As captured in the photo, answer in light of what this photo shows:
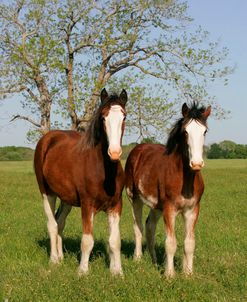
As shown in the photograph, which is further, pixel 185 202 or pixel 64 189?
pixel 64 189

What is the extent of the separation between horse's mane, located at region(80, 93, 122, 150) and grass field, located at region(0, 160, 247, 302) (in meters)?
1.73

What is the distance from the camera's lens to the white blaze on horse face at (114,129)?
21.2 feet

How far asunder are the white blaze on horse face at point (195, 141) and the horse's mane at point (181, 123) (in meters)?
0.10

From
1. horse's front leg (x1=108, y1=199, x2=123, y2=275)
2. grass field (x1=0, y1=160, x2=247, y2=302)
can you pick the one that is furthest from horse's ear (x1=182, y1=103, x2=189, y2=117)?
grass field (x1=0, y1=160, x2=247, y2=302)

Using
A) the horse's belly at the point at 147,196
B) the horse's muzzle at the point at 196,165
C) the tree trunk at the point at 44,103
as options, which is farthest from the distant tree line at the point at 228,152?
the horse's muzzle at the point at 196,165

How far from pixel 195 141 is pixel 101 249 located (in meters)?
3.34

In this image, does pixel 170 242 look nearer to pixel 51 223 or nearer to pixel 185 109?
pixel 185 109

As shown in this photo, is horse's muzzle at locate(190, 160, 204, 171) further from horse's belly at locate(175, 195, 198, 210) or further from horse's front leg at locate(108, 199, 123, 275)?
horse's front leg at locate(108, 199, 123, 275)

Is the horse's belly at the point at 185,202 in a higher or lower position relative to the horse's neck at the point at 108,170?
lower

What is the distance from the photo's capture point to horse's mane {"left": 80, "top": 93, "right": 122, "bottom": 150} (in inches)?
272

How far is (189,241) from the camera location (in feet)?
22.9

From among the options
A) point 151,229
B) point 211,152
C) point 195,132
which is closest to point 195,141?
point 195,132

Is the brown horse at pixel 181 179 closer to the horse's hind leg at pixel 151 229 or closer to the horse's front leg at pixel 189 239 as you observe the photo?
the horse's front leg at pixel 189 239

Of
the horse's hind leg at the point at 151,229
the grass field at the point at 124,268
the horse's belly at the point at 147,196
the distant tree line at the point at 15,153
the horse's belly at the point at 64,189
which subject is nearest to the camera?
the grass field at the point at 124,268
